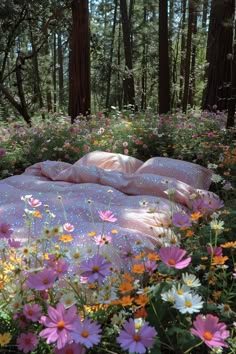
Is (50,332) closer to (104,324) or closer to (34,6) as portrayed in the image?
(104,324)

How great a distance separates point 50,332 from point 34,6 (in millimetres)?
10166

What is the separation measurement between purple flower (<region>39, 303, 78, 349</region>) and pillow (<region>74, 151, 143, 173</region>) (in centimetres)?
306

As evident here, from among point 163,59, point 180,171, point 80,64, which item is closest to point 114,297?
point 180,171

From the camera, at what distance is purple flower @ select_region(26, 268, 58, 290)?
3.43 feet

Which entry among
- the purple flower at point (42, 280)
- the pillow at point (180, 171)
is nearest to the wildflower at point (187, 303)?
the purple flower at point (42, 280)

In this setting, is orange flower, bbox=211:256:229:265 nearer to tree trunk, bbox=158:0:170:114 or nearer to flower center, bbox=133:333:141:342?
flower center, bbox=133:333:141:342

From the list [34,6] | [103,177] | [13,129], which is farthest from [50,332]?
[34,6]

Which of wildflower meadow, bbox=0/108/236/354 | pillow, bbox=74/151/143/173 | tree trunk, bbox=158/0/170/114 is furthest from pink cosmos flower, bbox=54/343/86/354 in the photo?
tree trunk, bbox=158/0/170/114

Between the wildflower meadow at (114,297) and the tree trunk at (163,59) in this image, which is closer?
the wildflower meadow at (114,297)

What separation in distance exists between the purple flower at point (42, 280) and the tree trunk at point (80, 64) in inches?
270

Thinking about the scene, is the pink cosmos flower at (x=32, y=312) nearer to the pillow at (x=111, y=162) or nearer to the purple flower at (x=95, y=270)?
the purple flower at (x=95, y=270)

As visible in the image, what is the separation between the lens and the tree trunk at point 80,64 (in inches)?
302

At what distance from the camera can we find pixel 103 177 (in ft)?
11.8

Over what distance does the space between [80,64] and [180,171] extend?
490 centimetres
